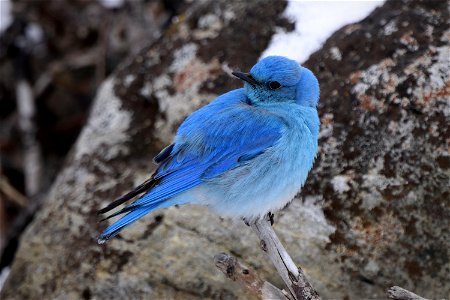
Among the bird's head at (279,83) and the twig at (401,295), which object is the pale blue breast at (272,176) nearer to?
the bird's head at (279,83)

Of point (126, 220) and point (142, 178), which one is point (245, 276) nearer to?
point (126, 220)

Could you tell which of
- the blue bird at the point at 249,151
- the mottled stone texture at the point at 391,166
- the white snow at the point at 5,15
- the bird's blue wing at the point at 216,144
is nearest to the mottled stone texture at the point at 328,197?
the mottled stone texture at the point at 391,166

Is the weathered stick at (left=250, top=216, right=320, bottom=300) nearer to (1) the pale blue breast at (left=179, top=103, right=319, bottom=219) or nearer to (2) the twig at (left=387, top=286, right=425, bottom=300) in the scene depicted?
(1) the pale blue breast at (left=179, top=103, right=319, bottom=219)

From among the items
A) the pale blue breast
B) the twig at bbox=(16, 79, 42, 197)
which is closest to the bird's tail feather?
the pale blue breast

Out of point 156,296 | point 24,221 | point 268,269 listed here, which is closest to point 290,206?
point 268,269

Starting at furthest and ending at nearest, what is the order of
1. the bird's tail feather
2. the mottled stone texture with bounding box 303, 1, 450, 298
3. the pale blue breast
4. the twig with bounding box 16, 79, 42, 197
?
the twig with bounding box 16, 79, 42, 197
the mottled stone texture with bounding box 303, 1, 450, 298
the pale blue breast
the bird's tail feather

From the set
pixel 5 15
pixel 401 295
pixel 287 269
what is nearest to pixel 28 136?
pixel 5 15

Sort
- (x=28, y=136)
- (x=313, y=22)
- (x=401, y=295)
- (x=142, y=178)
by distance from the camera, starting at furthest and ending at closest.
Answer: (x=28, y=136) → (x=313, y=22) → (x=142, y=178) → (x=401, y=295)
